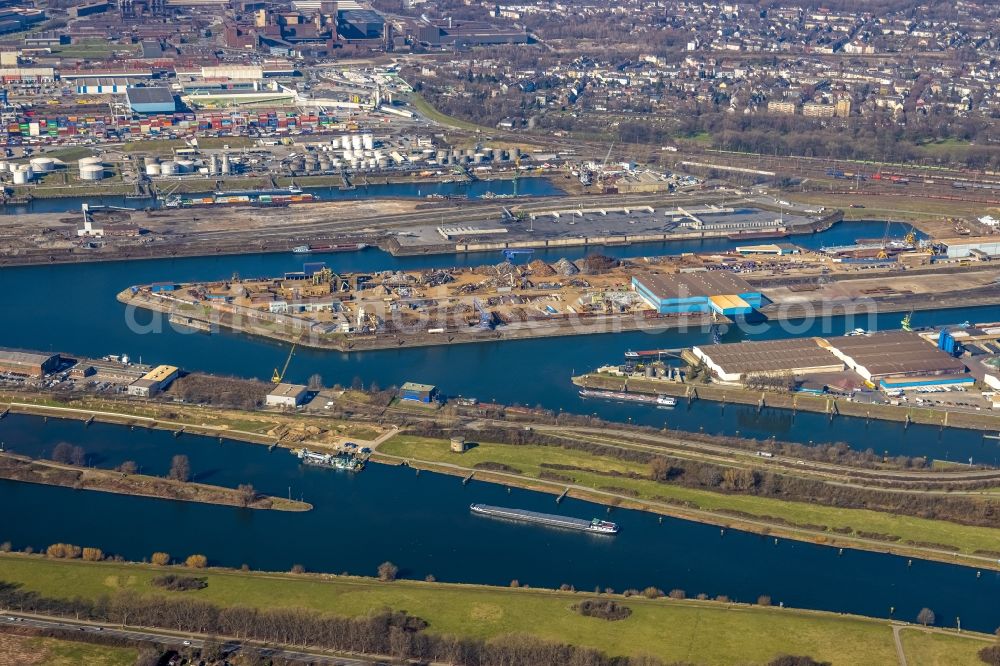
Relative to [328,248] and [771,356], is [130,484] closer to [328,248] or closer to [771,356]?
[771,356]

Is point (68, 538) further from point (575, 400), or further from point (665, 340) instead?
point (665, 340)

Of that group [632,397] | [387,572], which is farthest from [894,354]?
[387,572]

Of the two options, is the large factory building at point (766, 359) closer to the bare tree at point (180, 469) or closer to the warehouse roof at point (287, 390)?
the warehouse roof at point (287, 390)

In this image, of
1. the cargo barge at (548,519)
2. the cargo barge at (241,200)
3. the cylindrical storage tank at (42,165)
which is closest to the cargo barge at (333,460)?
the cargo barge at (548,519)

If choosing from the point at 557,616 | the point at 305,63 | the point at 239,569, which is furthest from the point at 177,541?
the point at 305,63

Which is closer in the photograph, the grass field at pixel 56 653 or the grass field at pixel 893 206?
the grass field at pixel 56 653

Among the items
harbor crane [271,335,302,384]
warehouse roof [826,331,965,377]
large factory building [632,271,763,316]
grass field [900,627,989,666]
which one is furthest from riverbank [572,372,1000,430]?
grass field [900,627,989,666]
